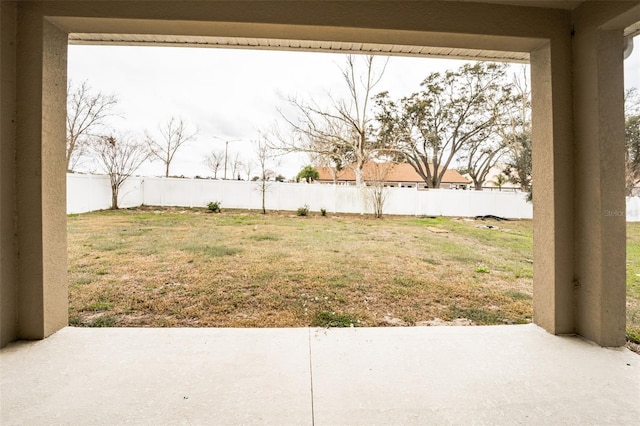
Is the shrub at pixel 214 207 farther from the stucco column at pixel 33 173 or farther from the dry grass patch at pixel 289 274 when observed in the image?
the stucco column at pixel 33 173

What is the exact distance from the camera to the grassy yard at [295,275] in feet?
9.89

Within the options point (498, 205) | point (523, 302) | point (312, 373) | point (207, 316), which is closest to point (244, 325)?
point (207, 316)

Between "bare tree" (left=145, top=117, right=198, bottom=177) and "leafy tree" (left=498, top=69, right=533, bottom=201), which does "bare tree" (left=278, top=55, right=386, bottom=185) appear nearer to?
"bare tree" (left=145, top=117, right=198, bottom=177)

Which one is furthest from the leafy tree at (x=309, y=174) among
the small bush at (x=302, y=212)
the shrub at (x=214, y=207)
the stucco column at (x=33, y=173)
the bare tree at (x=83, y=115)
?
the stucco column at (x=33, y=173)

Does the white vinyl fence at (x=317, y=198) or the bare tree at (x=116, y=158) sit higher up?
the bare tree at (x=116, y=158)

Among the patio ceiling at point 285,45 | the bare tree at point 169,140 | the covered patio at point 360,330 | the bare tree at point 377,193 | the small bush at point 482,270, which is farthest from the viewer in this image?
the bare tree at point 169,140

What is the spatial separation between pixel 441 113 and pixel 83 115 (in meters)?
13.6

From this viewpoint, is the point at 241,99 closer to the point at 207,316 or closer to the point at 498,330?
the point at 207,316

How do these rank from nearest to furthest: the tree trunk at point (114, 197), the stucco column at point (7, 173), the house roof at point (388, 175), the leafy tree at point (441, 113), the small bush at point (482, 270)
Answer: the stucco column at point (7, 173) < the small bush at point (482, 270) < the tree trunk at point (114, 197) < the house roof at point (388, 175) < the leafy tree at point (441, 113)

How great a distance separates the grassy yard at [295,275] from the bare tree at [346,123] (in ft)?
19.1

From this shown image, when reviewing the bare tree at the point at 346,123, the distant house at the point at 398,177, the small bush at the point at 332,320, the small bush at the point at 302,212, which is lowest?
the small bush at the point at 332,320

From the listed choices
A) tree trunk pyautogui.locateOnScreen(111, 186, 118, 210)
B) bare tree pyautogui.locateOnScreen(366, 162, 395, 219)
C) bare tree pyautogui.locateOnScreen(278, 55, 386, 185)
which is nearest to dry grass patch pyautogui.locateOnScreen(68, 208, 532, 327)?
tree trunk pyautogui.locateOnScreen(111, 186, 118, 210)

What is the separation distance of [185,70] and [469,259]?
28.0 feet

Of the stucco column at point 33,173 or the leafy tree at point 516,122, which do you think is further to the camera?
the leafy tree at point 516,122
